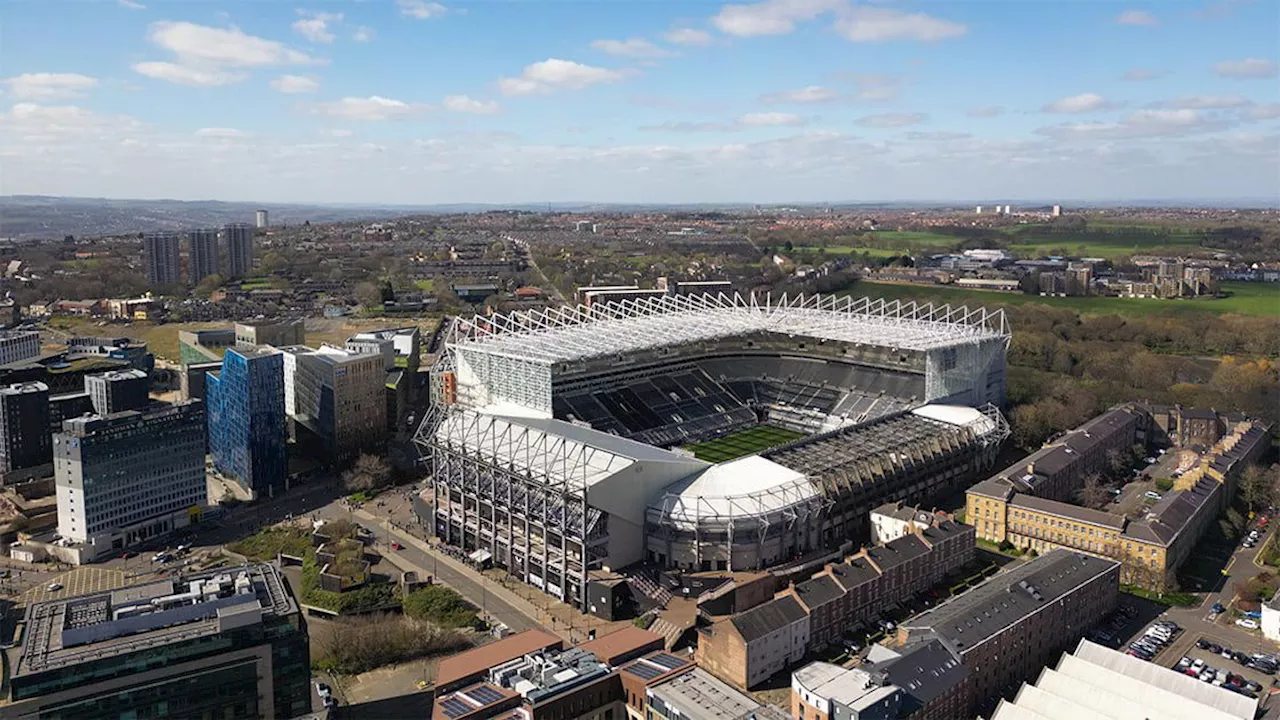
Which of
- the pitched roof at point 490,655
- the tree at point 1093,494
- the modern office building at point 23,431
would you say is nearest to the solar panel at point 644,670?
the pitched roof at point 490,655

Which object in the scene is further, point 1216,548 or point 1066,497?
point 1066,497

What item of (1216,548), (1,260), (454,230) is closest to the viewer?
(1216,548)

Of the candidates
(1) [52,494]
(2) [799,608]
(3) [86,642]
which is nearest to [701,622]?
(2) [799,608]

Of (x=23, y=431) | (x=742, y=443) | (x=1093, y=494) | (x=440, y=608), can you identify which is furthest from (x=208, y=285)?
(x=1093, y=494)

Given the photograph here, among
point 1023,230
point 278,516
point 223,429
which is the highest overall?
point 1023,230

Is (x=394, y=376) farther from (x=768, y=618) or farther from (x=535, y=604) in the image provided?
(x=768, y=618)

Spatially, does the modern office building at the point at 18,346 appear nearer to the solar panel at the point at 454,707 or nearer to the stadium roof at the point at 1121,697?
the solar panel at the point at 454,707

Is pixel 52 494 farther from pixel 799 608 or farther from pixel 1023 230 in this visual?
pixel 1023 230

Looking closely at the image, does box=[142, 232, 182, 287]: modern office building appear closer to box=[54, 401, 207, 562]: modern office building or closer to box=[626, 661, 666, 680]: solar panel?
box=[54, 401, 207, 562]: modern office building

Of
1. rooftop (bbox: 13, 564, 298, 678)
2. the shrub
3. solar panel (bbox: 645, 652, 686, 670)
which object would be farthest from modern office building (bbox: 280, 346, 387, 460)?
solar panel (bbox: 645, 652, 686, 670)
